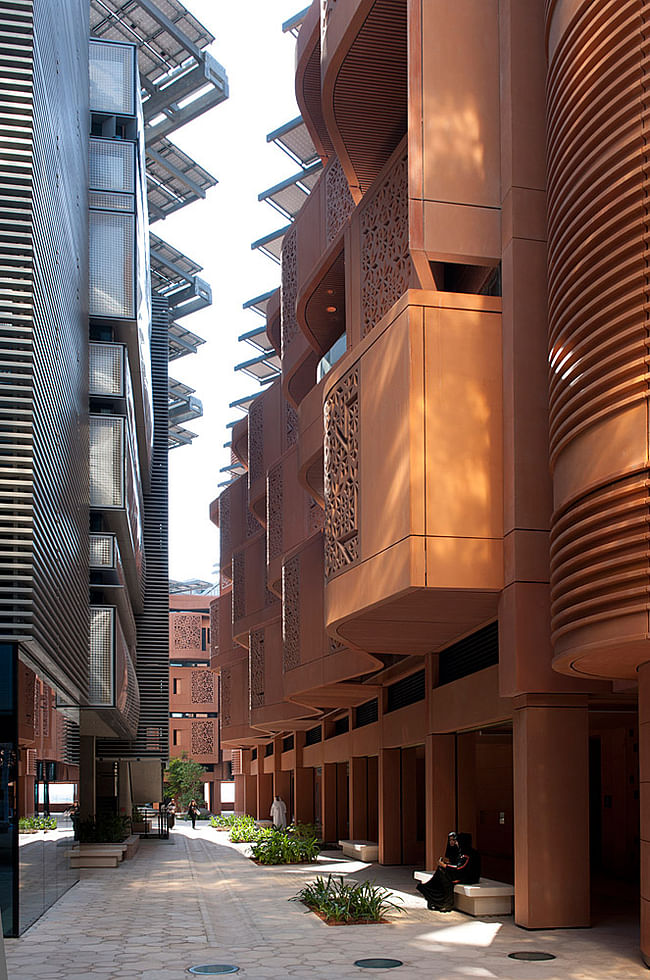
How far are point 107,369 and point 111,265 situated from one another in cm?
231

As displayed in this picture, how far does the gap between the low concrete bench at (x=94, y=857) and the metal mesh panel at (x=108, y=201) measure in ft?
46.3

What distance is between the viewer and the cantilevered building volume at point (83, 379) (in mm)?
13133

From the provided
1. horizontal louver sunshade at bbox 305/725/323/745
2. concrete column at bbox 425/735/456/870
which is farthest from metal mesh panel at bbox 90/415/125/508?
horizontal louver sunshade at bbox 305/725/323/745

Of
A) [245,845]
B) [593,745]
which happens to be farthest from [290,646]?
[245,845]

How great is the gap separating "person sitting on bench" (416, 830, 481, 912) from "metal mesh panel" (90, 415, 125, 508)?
37.1 feet

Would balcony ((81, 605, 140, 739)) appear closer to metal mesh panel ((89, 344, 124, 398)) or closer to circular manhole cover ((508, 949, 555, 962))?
metal mesh panel ((89, 344, 124, 398))

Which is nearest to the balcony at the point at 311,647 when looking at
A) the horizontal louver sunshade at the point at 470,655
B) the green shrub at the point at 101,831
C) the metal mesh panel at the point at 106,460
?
the horizontal louver sunshade at the point at 470,655

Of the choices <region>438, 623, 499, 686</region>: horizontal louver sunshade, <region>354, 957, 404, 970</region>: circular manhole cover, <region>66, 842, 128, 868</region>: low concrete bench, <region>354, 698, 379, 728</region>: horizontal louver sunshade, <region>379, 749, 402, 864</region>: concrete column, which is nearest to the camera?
<region>354, 957, 404, 970</region>: circular manhole cover

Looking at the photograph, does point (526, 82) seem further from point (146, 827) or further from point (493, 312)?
point (146, 827)

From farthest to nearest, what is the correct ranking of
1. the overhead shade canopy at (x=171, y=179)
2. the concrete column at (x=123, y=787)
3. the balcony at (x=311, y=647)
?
1. the concrete column at (x=123, y=787)
2. the overhead shade canopy at (x=171, y=179)
3. the balcony at (x=311, y=647)

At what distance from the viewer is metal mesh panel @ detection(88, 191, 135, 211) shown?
82.5 feet

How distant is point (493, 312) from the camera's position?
14.0 m

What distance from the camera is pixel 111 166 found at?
25719 millimetres

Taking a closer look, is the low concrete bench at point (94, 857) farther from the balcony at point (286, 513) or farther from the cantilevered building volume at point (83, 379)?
the balcony at point (286, 513)
